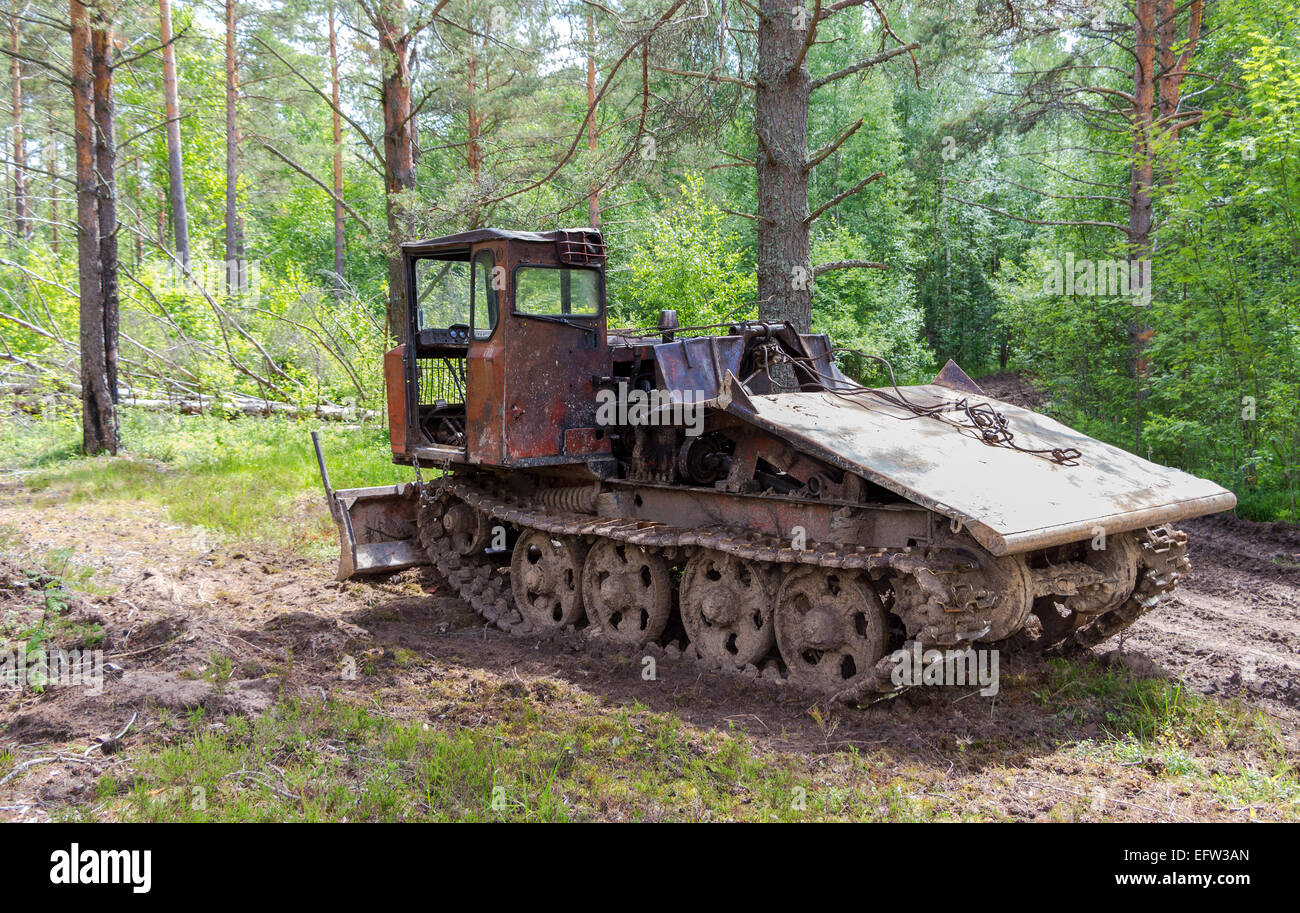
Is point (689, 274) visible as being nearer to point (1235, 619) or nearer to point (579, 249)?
point (579, 249)

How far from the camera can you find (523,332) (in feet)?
22.5

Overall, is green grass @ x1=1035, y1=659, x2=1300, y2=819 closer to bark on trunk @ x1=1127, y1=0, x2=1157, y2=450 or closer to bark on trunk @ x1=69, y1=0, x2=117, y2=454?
bark on trunk @ x1=1127, y1=0, x2=1157, y2=450

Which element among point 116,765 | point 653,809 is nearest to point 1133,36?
point 653,809

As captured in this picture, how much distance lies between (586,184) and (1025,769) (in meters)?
7.67

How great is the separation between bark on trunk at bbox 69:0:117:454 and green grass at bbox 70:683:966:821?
37.8ft

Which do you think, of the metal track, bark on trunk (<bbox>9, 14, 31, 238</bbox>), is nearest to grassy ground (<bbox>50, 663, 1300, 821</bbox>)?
the metal track

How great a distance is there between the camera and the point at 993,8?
9016mm

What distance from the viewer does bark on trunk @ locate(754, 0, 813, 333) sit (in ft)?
31.0

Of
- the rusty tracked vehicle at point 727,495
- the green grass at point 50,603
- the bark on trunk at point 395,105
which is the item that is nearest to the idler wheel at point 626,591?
the rusty tracked vehicle at point 727,495

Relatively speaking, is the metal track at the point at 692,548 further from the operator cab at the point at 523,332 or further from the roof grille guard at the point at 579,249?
the roof grille guard at the point at 579,249

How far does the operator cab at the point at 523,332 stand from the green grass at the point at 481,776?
2.39 meters

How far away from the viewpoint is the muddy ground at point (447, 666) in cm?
466

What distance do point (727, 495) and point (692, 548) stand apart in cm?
46

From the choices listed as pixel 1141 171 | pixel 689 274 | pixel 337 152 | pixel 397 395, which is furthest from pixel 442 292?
pixel 337 152
